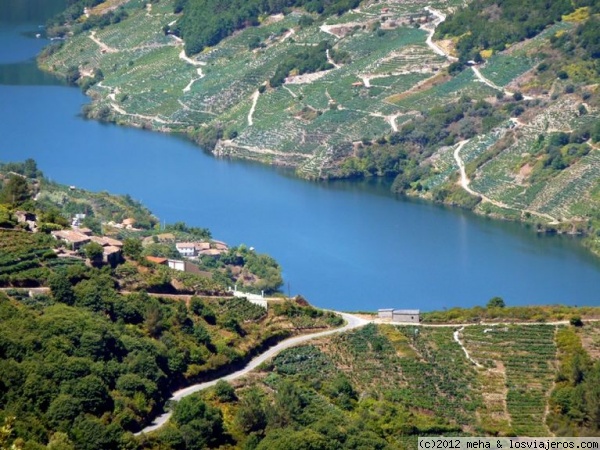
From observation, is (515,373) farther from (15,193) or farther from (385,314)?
(15,193)

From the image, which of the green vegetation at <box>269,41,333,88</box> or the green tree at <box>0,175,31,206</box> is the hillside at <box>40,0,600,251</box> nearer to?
the green vegetation at <box>269,41,333,88</box>

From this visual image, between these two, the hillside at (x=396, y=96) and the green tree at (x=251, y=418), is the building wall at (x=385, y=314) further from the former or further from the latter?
the hillside at (x=396, y=96)

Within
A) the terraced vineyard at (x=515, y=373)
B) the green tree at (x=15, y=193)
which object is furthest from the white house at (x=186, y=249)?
the terraced vineyard at (x=515, y=373)

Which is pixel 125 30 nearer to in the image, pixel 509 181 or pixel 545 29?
pixel 545 29

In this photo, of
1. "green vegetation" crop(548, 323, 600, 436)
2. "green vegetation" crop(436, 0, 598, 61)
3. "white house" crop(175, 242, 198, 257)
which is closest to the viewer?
"green vegetation" crop(548, 323, 600, 436)

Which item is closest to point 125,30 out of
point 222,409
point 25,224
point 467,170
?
point 467,170

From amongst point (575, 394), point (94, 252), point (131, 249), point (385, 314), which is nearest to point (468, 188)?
point (385, 314)

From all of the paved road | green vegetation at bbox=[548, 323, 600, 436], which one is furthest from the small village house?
green vegetation at bbox=[548, 323, 600, 436]
